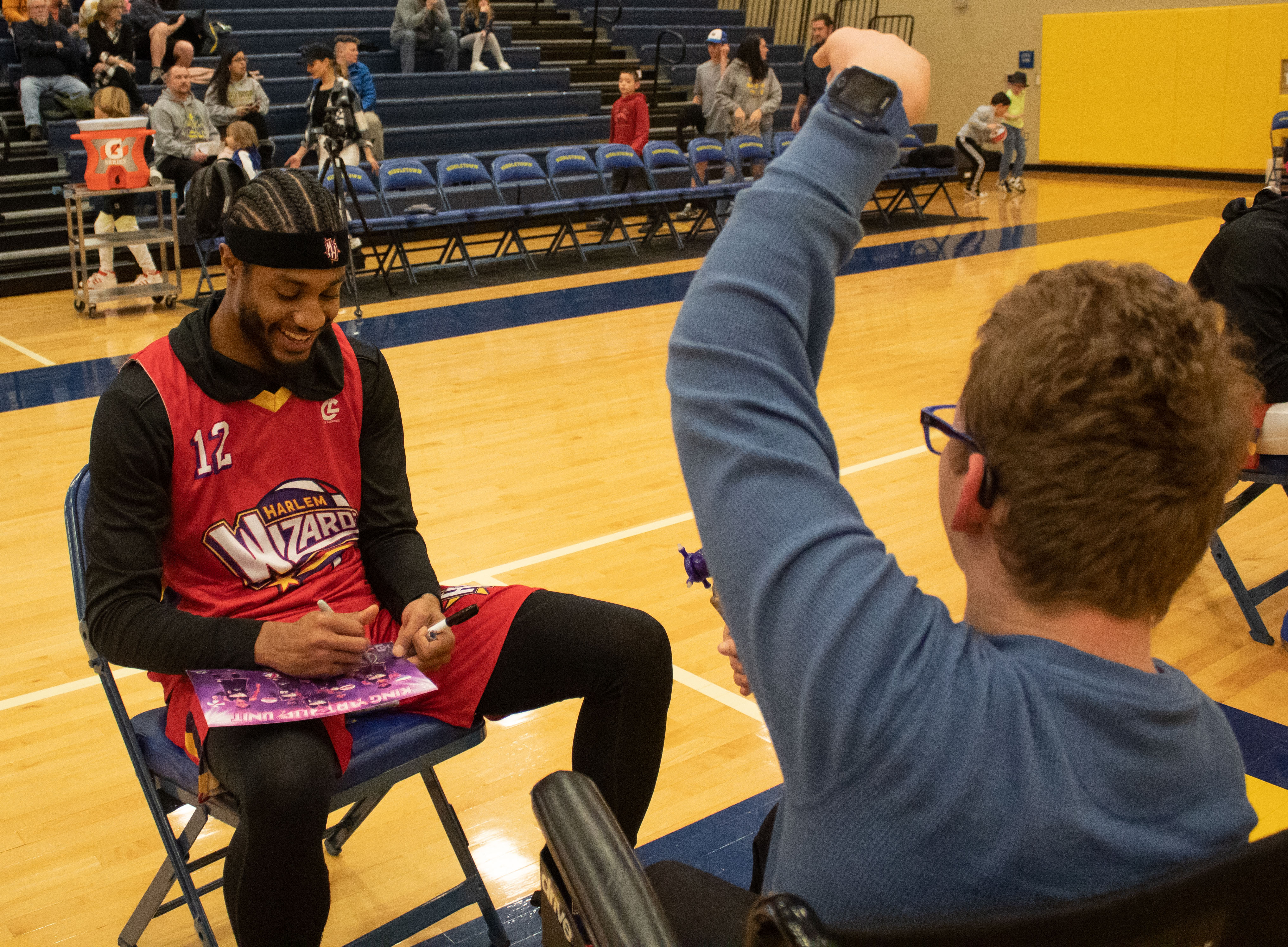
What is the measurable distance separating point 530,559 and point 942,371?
300cm

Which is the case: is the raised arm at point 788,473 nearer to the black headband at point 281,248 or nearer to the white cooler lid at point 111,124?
the black headband at point 281,248

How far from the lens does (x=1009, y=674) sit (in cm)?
74

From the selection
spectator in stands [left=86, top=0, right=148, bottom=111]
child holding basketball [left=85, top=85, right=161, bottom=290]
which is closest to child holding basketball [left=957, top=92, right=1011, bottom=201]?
spectator in stands [left=86, top=0, right=148, bottom=111]

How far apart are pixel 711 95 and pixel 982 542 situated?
487 inches

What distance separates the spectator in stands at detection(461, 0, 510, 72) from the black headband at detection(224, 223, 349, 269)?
1184cm

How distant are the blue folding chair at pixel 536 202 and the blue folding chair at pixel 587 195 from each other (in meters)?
0.06

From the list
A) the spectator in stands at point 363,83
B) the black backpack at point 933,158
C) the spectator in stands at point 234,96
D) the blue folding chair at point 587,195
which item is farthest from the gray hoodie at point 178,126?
the black backpack at point 933,158

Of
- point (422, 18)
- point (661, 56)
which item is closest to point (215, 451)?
point (422, 18)

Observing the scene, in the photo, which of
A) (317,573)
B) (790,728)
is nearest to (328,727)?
(317,573)

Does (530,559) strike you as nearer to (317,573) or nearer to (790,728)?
(317,573)

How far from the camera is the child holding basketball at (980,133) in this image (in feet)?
45.6

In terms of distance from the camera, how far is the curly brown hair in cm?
71

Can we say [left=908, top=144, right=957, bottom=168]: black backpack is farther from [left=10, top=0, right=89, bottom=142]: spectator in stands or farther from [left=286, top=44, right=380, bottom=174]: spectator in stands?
[left=10, top=0, right=89, bottom=142]: spectator in stands

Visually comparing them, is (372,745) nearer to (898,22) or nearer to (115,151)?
(115,151)
